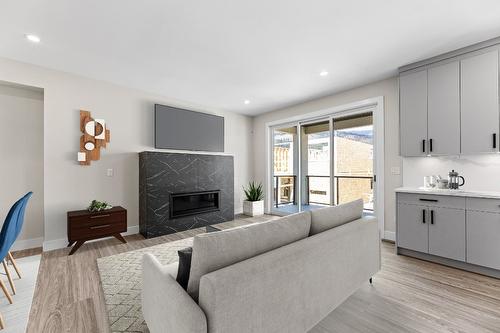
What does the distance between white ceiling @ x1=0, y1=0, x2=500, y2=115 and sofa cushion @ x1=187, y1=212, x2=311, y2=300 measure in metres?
1.95

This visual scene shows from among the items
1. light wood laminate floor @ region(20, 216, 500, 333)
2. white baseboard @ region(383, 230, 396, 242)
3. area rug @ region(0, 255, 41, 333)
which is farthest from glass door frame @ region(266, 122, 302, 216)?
area rug @ region(0, 255, 41, 333)

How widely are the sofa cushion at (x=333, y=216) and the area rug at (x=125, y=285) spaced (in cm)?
152

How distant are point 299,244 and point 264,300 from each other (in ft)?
1.40

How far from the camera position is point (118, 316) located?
71.5 inches

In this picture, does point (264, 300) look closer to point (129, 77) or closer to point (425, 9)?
point (425, 9)

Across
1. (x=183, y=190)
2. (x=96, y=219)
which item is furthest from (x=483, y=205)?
(x=96, y=219)

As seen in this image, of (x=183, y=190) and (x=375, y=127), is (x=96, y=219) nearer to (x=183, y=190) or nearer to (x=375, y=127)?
(x=183, y=190)

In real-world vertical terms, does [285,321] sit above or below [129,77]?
below

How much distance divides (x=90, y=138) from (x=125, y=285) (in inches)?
98.7

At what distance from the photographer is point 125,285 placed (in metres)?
2.29

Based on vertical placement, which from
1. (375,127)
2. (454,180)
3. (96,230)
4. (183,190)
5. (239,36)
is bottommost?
(96,230)

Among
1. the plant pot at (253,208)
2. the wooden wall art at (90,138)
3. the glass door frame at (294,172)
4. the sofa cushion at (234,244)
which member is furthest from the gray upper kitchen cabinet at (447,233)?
the wooden wall art at (90,138)

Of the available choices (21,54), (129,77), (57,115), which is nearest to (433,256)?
(129,77)

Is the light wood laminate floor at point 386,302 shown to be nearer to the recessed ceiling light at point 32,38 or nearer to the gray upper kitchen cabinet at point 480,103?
the gray upper kitchen cabinet at point 480,103
